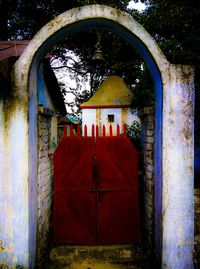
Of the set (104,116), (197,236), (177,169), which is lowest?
(197,236)

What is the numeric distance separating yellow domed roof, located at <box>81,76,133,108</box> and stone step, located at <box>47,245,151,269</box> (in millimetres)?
13632

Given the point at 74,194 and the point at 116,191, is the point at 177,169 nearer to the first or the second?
the point at 116,191

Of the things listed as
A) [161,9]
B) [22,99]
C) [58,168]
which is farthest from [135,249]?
[161,9]

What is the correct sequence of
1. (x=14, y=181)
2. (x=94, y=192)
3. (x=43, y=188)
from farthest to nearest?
(x=94, y=192) < (x=43, y=188) < (x=14, y=181)

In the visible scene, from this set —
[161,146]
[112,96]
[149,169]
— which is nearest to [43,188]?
[149,169]

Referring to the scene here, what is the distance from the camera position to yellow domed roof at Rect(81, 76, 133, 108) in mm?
17609

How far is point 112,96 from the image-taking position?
58.6 ft

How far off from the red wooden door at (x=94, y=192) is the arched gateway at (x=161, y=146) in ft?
4.01

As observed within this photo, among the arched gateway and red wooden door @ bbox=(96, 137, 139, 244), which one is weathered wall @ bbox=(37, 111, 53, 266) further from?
red wooden door @ bbox=(96, 137, 139, 244)

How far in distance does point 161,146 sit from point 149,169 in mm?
764

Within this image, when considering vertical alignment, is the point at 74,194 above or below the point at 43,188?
below

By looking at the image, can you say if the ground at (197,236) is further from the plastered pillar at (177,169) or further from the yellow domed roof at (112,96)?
the yellow domed roof at (112,96)

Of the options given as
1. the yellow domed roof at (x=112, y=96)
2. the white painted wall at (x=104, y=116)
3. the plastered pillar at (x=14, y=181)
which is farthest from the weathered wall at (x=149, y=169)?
the yellow domed roof at (x=112, y=96)

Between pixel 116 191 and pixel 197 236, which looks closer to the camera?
pixel 197 236
